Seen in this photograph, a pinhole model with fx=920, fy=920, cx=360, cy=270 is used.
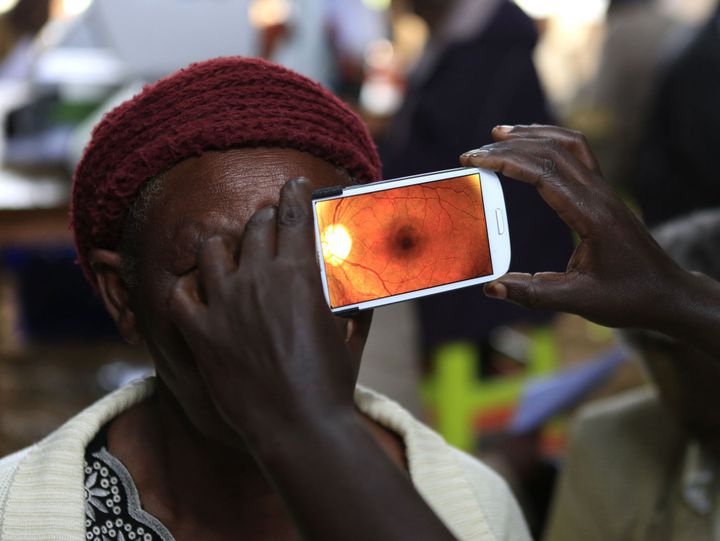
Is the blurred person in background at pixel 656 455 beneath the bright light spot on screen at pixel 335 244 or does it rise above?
beneath

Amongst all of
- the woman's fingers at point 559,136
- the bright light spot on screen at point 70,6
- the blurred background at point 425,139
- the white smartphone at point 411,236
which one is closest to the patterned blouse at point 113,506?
the white smartphone at point 411,236

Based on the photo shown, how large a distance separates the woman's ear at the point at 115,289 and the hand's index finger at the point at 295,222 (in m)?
0.42

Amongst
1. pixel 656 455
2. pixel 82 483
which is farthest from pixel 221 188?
pixel 656 455

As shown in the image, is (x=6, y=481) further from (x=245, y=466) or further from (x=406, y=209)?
(x=406, y=209)

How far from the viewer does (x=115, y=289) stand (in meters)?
1.22

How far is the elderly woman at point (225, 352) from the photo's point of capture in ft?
2.59

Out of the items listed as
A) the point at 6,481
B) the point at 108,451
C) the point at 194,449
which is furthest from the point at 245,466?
the point at 6,481

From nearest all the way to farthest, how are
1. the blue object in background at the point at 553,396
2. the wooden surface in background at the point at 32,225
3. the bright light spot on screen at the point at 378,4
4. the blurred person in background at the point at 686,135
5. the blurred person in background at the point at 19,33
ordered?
the wooden surface in background at the point at 32,225, the blue object in background at the point at 553,396, the blurred person in background at the point at 686,135, the blurred person in background at the point at 19,33, the bright light spot on screen at the point at 378,4

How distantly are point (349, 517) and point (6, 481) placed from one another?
2.08ft

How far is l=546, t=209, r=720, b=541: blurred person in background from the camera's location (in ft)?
5.25

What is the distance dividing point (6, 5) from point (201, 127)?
3333 mm

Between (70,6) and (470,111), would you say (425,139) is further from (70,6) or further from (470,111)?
(70,6)

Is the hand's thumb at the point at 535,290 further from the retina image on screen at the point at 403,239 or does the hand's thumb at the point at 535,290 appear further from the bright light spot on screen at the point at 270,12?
the bright light spot on screen at the point at 270,12

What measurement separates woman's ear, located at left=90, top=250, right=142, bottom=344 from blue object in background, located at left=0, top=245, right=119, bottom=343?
230 cm
